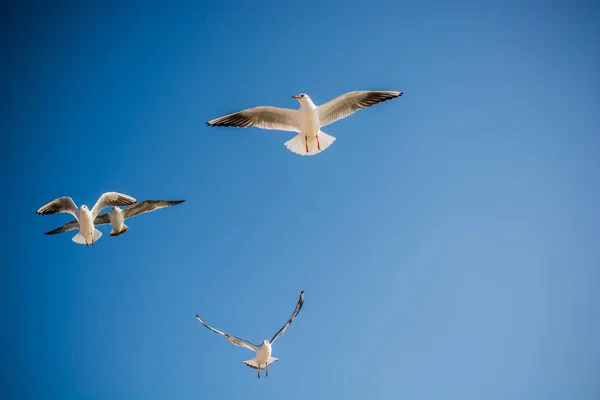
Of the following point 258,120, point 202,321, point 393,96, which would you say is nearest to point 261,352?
point 202,321

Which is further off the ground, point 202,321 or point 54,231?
point 54,231

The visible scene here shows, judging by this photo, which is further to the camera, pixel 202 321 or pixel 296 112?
pixel 202 321

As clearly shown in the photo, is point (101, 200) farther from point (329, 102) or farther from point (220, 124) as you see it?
point (329, 102)

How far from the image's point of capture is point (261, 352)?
41.3 feet

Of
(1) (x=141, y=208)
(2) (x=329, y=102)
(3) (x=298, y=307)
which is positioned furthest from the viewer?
(1) (x=141, y=208)

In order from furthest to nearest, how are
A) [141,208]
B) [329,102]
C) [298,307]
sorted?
[141,208], [298,307], [329,102]

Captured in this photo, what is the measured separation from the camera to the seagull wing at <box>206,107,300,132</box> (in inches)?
420

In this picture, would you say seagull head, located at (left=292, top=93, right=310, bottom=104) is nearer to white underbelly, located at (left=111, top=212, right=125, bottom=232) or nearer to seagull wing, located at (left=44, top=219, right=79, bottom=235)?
white underbelly, located at (left=111, top=212, right=125, bottom=232)

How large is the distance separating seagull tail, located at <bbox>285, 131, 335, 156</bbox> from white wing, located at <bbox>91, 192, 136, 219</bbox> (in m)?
3.72

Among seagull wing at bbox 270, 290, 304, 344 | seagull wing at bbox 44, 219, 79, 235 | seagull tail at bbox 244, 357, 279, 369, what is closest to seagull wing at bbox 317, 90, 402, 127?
seagull wing at bbox 270, 290, 304, 344

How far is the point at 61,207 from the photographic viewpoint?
1241 cm

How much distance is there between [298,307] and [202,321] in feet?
6.77

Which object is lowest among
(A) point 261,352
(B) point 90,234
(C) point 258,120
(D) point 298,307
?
(A) point 261,352

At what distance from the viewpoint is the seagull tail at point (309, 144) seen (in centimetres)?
1052
